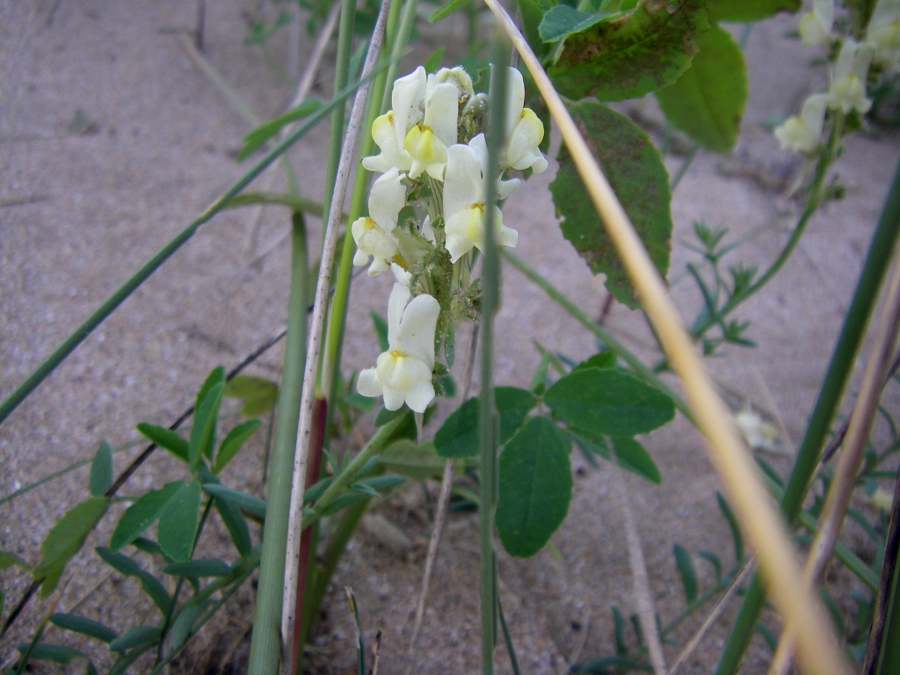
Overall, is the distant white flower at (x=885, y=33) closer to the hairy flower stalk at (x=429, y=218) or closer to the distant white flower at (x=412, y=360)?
the hairy flower stalk at (x=429, y=218)

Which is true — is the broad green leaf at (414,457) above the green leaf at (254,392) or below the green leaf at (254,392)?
above

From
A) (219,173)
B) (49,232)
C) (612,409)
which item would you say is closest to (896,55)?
(612,409)

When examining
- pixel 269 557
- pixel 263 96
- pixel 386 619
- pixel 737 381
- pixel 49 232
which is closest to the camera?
pixel 269 557

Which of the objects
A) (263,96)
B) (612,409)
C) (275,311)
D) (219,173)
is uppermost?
(263,96)

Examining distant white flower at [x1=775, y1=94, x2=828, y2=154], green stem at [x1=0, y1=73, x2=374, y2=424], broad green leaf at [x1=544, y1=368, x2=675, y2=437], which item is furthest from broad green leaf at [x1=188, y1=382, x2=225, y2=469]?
distant white flower at [x1=775, y1=94, x2=828, y2=154]

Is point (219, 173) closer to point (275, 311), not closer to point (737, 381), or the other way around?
point (275, 311)

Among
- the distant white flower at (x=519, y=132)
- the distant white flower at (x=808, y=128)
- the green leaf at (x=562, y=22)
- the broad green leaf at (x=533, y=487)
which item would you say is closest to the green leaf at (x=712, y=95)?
the distant white flower at (x=808, y=128)

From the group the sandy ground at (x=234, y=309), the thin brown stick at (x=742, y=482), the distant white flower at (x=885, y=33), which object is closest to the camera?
the thin brown stick at (x=742, y=482)
